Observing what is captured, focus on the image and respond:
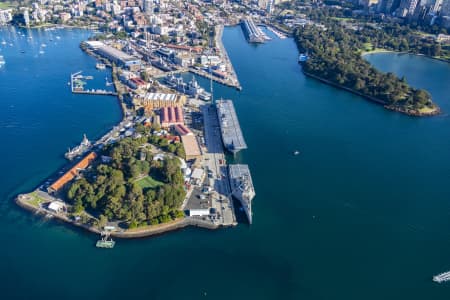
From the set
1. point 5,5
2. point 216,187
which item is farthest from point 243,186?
point 5,5

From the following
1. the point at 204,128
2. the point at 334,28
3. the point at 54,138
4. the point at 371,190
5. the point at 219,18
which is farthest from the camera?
the point at 219,18

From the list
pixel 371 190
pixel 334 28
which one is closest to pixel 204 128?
pixel 371 190

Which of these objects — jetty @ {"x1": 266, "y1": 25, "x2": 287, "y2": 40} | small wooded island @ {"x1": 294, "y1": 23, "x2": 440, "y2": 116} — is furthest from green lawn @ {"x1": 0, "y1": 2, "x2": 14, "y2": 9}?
small wooded island @ {"x1": 294, "y1": 23, "x2": 440, "y2": 116}

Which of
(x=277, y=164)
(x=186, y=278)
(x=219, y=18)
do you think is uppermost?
(x=219, y=18)

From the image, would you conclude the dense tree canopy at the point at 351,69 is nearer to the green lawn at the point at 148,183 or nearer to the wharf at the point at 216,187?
the wharf at the point at 216,187

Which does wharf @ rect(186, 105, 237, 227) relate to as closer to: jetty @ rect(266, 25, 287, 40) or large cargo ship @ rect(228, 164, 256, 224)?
large cargo ship @ rect(228, 164, 256, 224)

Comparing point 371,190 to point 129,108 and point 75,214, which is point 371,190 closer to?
point 75,214

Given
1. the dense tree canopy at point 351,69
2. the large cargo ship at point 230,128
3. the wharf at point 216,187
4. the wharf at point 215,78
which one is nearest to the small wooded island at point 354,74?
the dense tree canopy at point 351,69
